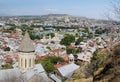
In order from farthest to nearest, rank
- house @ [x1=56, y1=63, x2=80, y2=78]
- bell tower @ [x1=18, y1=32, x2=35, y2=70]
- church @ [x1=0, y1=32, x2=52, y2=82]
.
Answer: house @ [x1=56, y1=63, x2=80, y2=78], bell tower @ [x1=18, y1=32, x2=35, y2=70], church @ [x1=0, y1=32, x2=52, y2=82]

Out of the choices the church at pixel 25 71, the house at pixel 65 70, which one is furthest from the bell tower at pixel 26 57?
the house at pixel 65 70

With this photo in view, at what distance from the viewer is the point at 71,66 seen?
33938mm

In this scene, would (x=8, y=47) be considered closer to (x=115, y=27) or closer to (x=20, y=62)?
(x=20, y=62)

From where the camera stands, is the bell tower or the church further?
the bell tower

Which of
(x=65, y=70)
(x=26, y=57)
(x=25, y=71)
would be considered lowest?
(x=65, y=70)

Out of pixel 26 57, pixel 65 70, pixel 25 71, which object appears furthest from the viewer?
pixel 65 70

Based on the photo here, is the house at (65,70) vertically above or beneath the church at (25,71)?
beneath

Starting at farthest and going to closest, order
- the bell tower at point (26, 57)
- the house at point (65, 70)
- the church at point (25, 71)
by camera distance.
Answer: the house at point (65, 70) < the bell tower at point (26, 57) < the church at point (25, 71)

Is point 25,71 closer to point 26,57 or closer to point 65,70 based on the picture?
point 26,57

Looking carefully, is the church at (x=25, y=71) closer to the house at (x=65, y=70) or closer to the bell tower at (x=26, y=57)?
the bell tower at (x=26, y=57)

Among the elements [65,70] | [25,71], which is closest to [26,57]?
[25,71]

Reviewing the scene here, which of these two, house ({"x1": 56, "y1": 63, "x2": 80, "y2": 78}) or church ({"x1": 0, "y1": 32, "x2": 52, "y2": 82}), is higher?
church ({"x1": 0, "y1": 32, "x2": 52, "y2": 82})

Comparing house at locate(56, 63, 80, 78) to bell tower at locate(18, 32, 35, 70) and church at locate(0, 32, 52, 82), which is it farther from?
bell tower at locate(18, 32, 35, 70)

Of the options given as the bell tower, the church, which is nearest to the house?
the church
